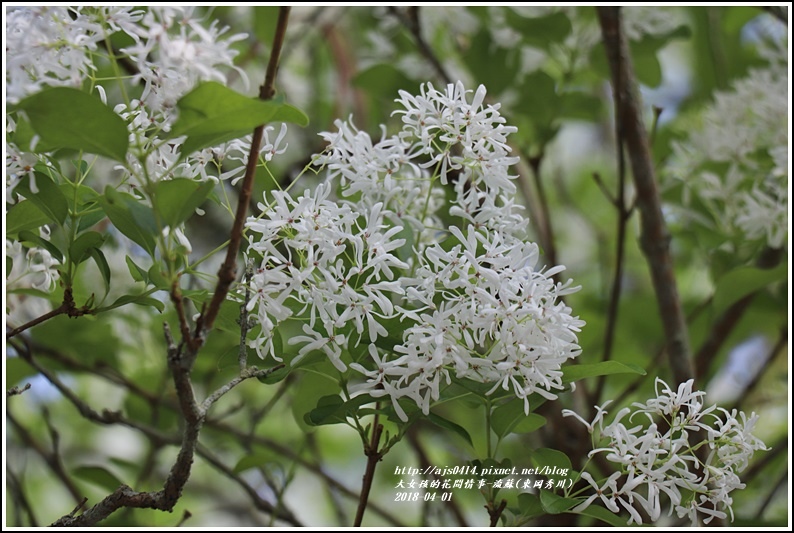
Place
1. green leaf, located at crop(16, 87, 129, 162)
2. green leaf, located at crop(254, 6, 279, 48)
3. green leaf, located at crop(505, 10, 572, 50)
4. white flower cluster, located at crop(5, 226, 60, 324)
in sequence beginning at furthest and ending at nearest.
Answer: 1. green leaf, located at crop(254, 6, 279, 48)
2. green leaf, located at crop(505, 10, 572, 50)
3. white flower cluster, located at crop(5, 226, 60, 324)
4. green leaf, located at crop(16, 87, 129, 162)

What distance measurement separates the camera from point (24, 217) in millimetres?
672

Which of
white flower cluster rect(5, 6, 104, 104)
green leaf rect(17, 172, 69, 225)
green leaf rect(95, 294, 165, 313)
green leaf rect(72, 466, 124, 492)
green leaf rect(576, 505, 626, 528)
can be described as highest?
white flower cluster rect(5, 6, 104, 104)

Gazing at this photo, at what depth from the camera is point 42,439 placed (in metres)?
2.02

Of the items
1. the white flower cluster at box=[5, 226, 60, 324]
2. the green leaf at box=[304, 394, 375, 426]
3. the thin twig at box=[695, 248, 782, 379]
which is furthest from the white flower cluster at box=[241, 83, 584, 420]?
the thin twig at box=[695, 248, 782, 379]

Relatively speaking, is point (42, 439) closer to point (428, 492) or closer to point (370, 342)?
point (428, 492)

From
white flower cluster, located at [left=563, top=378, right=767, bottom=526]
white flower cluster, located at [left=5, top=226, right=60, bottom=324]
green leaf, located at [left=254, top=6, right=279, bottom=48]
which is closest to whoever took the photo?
white flower cluster, located at [left=563, top=378, right=767, bottom=526]

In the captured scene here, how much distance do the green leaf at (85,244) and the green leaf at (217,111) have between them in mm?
163

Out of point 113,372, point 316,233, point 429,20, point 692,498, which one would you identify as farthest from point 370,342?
point 429,20

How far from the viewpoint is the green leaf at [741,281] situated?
1.05 m

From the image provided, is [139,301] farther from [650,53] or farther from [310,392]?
[650,53]

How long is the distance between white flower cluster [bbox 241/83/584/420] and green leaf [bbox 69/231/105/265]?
129 mm

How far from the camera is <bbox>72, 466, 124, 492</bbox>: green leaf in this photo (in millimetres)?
967

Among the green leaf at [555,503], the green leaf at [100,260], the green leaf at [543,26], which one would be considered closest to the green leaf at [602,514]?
the green leaf at [555,503]

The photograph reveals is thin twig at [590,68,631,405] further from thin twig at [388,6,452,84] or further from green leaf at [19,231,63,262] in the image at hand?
green leaf at [19,231,63,262]
